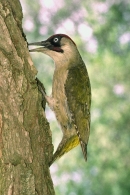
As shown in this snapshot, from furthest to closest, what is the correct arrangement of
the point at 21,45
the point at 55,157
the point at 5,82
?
the point at 55,157, the point at 21,45, the point at 5,82

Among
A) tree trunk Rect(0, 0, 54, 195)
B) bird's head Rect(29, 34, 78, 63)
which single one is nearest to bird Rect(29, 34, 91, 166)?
bird's head Rect(29, 34, 78, 63)

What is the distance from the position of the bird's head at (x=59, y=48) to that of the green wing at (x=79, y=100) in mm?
175

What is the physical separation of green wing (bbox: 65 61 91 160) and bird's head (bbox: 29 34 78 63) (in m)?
0.17

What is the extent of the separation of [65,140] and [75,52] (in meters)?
0.89

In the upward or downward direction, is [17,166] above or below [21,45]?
below

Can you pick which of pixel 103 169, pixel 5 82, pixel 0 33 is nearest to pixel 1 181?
pixel 5 82

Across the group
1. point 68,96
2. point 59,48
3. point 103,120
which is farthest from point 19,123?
point 103,120

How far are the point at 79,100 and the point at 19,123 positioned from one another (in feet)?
3.95

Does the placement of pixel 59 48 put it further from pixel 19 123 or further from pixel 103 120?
pixel 103 120

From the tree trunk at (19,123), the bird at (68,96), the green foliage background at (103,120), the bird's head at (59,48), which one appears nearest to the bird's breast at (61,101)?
the bird at (68,96)

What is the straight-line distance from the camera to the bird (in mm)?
3490

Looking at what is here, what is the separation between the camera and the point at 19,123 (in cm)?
247

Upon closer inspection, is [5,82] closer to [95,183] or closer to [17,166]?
[17,166]

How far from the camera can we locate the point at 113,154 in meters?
8.81
